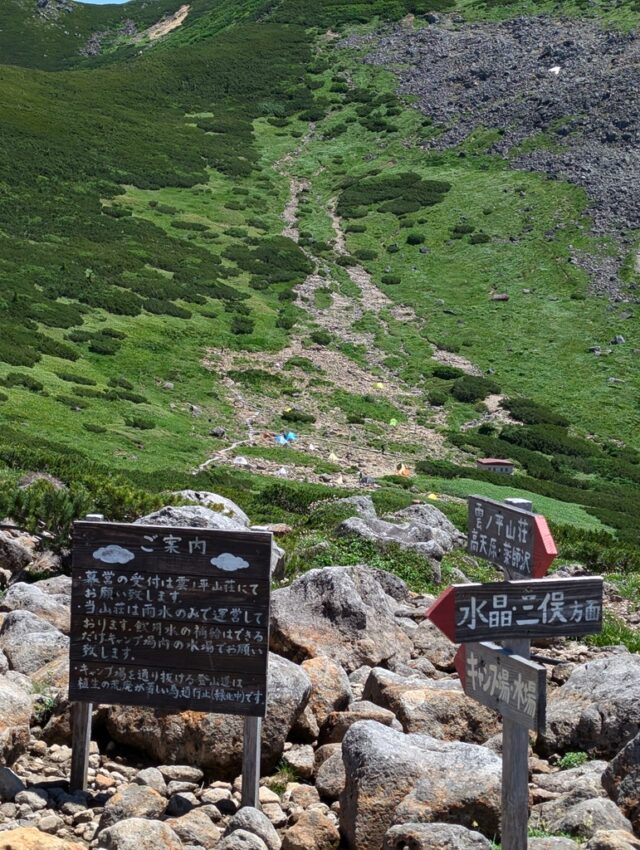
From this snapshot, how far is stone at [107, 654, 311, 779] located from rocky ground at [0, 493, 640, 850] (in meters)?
0.01

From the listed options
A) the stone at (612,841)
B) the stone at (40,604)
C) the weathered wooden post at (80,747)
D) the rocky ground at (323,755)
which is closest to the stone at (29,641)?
the rocky ground at (323,755)

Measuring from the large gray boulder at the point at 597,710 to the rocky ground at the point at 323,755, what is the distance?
17 millimetres

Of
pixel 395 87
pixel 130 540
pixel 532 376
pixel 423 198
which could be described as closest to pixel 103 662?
pixel 130 540

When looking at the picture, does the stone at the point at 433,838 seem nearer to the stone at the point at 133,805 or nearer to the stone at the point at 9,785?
the stone at the point at 133,805

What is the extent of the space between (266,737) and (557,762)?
2826mm

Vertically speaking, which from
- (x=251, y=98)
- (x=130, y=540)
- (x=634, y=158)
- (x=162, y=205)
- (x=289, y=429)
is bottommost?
(x=289, y=429)

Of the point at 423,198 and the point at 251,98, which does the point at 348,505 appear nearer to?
the point at 423,198

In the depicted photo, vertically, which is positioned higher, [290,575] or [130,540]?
[130,540]

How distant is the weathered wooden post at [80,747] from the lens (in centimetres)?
880

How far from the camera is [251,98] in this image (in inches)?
4018

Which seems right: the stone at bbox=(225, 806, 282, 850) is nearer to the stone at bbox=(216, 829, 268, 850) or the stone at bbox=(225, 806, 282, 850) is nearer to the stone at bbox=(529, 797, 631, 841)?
the stone at bbox=(216, 829, 268, 850)

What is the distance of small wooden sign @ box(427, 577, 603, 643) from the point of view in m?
6.87

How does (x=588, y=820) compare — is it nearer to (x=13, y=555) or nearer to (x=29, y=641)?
(x=29, y=641)

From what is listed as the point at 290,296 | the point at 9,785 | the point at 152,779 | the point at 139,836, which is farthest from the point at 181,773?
the point at 290,296
